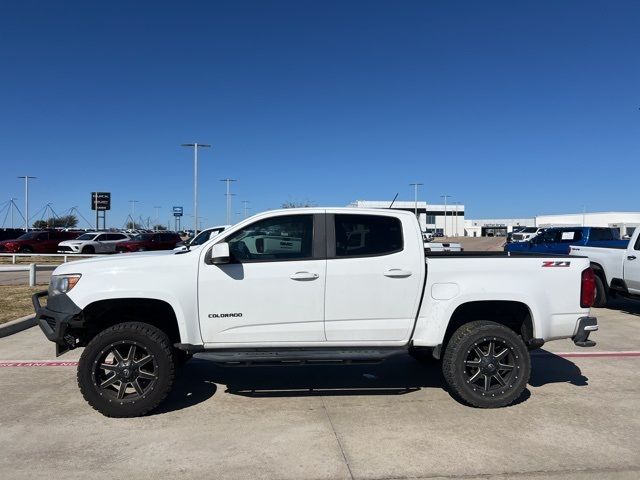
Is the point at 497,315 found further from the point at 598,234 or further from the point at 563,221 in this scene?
the point at 563,221

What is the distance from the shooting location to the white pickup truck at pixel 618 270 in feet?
33.7

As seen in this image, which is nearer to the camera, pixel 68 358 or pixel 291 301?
pixel 291 301

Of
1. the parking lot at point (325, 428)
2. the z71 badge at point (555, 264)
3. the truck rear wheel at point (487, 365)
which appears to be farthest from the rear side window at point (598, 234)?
the truck rear wheel at point (487, 365)

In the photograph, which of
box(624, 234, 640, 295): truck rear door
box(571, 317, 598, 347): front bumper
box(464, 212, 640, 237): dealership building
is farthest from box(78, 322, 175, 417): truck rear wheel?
box(464, 212, 640, 237): dealership building

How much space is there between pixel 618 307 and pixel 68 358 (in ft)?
38.0

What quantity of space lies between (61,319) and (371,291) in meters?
2.90

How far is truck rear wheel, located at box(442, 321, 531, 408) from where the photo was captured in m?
5.00

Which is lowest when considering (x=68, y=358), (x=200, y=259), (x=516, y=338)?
(x=68, y=358)

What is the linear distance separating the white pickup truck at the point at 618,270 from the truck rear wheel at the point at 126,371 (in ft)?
30.7

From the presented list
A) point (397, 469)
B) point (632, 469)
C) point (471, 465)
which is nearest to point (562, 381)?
point (632, 469)

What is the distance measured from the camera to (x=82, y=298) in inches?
188

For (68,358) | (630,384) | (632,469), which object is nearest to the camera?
(632,469)

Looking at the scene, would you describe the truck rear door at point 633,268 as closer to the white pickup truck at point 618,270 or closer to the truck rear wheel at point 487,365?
the white pickup truck at point 618,270

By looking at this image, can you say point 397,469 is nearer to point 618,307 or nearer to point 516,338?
point 516,338
